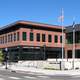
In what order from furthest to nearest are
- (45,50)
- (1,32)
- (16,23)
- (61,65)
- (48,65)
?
(1,32) → (45,50) → (16,23) → (48,65) → (61,65)

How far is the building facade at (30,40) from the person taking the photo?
2442 inches

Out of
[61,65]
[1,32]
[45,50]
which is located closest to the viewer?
[61,65]

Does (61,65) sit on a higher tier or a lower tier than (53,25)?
lower

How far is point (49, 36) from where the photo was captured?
6788 centimetres

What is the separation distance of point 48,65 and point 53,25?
28.8 metres

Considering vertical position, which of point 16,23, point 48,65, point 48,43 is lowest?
point 48,65

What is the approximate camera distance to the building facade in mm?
62031

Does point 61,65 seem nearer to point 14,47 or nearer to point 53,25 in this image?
point 14,47

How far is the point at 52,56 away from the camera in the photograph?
68.7 m

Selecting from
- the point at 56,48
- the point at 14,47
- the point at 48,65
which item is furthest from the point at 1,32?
the point at 48,65

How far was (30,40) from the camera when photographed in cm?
6316

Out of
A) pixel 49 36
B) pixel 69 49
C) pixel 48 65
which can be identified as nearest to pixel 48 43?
pixel 49 36

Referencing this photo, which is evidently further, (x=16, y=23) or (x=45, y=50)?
(x=45, y=50)

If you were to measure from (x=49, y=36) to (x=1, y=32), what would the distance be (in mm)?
13100
